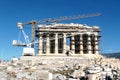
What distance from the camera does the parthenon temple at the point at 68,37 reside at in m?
142

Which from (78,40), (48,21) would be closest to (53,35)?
(78,40)

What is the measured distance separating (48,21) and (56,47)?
1231 inches

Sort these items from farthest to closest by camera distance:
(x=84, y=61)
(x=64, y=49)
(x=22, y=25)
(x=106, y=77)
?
(x=22, y=25) < (x=64, y=49) < (x=84, y=61) < (x=106, y=77)

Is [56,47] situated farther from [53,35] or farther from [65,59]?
[65,59]

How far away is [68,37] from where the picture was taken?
477 feet

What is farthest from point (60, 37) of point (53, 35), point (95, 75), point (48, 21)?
point (95, 75)

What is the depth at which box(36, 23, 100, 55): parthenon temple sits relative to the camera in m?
142

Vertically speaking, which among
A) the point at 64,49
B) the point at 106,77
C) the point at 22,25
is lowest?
the point at 106,77

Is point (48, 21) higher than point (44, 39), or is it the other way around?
point (48, 21)

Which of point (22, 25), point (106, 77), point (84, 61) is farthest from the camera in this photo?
point (22, 25)

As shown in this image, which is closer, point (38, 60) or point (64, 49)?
point (38, 60)

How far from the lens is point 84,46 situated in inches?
5802

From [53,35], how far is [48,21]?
2809 cm

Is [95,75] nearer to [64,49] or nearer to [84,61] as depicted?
[84,61]
